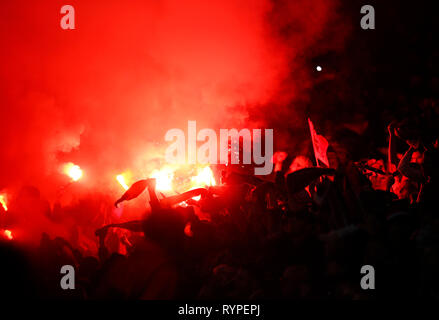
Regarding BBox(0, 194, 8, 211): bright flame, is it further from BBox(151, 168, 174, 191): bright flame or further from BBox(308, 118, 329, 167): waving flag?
BBox(308, 118, 329, 167): waving flag

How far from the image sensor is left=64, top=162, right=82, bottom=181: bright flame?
4914 mm

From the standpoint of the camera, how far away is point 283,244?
2.12 meters

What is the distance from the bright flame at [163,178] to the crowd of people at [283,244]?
112 centimetres

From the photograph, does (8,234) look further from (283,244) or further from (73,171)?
(283,244)

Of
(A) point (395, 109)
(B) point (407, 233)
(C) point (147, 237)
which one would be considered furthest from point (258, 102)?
(B) point (407, 233)

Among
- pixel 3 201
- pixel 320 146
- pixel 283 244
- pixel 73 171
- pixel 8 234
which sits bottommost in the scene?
pixel 283 244

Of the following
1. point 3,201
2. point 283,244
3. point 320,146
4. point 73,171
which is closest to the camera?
point 283,244

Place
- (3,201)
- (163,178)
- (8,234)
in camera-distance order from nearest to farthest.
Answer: (8,234) < (163,178) < (3,201)

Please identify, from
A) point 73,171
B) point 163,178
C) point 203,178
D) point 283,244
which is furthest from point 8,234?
point 283,244

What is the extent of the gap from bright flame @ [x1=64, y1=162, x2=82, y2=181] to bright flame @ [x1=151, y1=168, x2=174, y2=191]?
1196 millimetres

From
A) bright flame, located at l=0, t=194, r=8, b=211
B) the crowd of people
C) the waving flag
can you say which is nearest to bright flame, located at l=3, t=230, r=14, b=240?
bright flame, located at l=0, t=194, r=8, b=211

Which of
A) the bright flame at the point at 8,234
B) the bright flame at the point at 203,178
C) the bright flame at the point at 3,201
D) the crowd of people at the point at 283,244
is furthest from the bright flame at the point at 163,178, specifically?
the bright flame at the point at 3,201

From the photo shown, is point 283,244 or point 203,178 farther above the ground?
point 203,178

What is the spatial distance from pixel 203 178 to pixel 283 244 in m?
2.25
